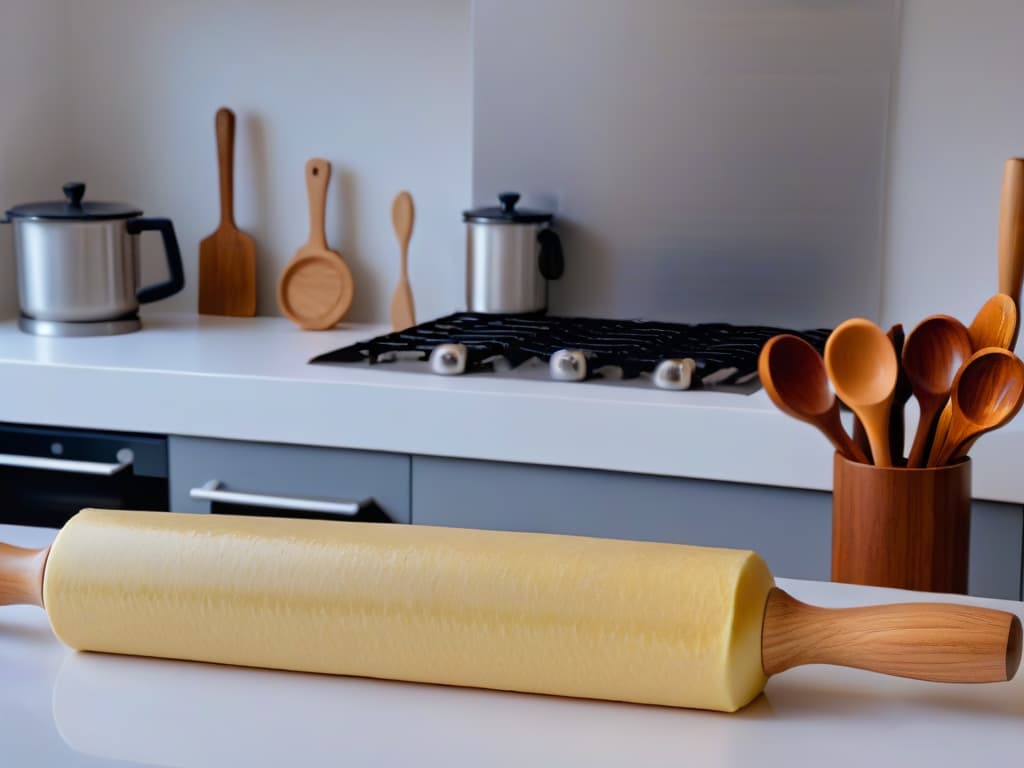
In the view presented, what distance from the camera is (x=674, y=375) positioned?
5.89 feet

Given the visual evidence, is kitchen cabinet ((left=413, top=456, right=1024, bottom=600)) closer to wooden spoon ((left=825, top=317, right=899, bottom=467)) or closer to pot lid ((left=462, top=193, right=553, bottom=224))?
pot lid ((left=462, top=193, right=553, bottom=224))

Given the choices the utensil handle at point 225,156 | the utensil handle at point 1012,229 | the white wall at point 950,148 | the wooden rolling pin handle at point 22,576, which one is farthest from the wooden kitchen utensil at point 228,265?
the wooden rolling pin handle at point 22,576

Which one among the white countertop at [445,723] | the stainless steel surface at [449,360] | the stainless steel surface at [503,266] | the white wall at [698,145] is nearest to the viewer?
the white countertop at [445,723]

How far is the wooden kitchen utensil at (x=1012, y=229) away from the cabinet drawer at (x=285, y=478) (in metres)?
1.02

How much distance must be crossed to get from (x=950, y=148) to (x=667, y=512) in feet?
2.72

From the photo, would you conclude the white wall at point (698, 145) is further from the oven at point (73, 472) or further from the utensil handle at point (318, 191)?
the oven at point (73, 472)

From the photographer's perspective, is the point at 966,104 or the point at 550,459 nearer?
the point at 550,459

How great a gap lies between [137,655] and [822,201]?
1737 millimetres

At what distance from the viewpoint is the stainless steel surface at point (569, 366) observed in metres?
1.87

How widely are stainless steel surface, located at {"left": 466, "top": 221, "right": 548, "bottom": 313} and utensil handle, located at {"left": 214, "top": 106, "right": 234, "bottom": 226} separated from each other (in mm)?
527

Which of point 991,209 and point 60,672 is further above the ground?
point 991,209

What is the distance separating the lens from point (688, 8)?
2.24m

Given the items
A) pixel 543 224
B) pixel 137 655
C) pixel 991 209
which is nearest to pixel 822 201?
pixel 991 209

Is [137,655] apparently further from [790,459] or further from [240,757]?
[790,459]
